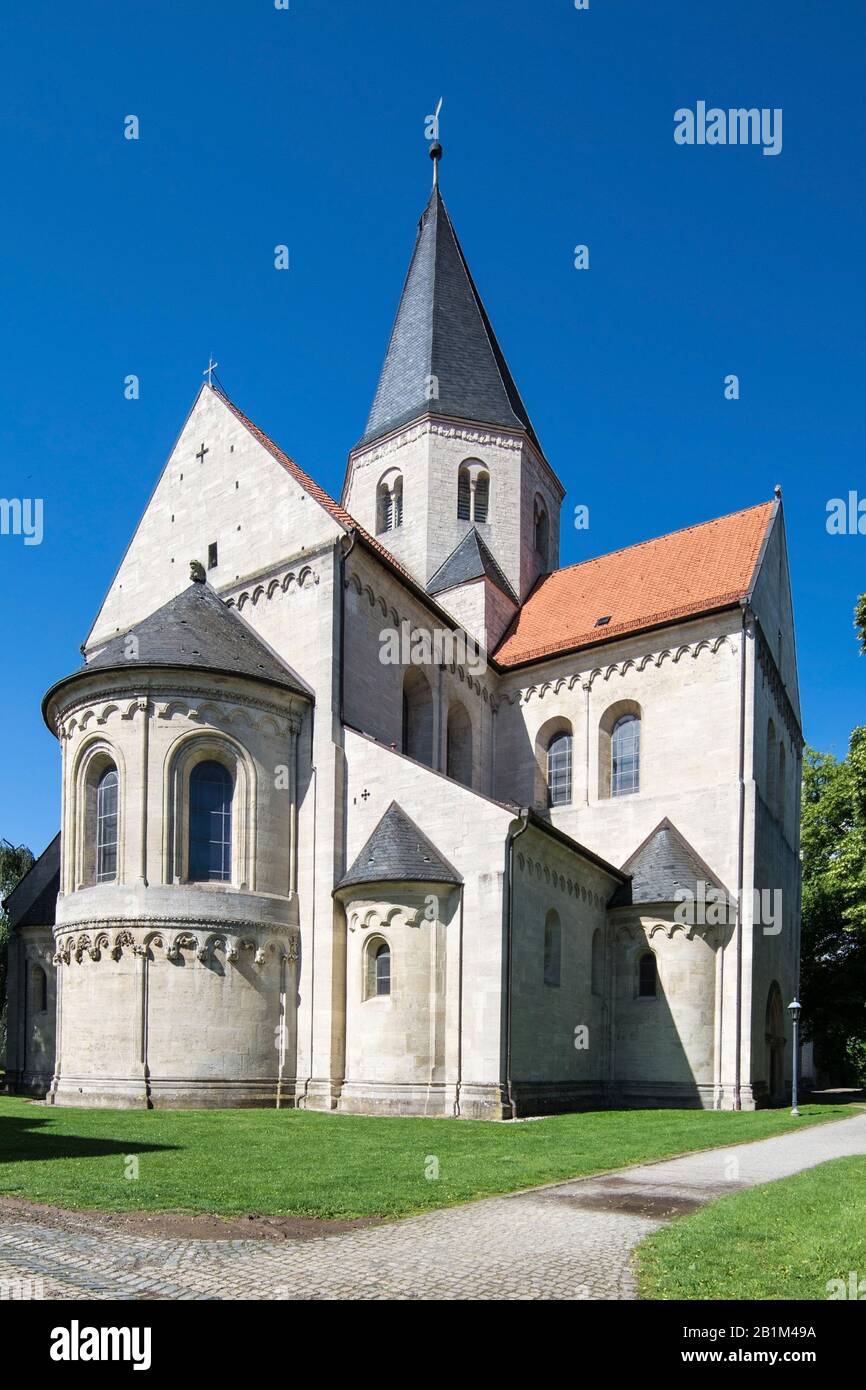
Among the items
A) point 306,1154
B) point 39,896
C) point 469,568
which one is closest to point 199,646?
point 39,896

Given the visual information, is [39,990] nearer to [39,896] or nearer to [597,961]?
[39,896]

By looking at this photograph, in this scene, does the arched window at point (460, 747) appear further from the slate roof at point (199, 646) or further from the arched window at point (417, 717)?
the slate roof at point (199, 646)

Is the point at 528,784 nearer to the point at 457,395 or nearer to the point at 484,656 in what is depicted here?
the point at 484,656

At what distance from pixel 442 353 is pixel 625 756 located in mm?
17785

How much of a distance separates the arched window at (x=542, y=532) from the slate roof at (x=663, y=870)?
14.2 metres

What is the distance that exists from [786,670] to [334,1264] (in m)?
30.5

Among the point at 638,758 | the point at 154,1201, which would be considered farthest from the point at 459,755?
the point at 154,1201

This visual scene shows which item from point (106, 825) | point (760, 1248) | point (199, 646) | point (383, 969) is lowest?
point (383, 969)

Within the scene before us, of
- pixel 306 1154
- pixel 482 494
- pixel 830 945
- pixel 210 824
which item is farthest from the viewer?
pixel 830 945

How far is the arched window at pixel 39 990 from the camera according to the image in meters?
29.0

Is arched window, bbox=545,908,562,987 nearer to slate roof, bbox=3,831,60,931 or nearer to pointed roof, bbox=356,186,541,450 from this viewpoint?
slate roof, bbox=3,831,60,931

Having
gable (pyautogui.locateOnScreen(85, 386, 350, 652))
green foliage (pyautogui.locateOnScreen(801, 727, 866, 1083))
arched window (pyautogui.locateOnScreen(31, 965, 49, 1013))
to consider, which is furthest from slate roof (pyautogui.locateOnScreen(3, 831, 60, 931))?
green foliage (pyautogui.locateOnScreen(801, 727, 866, 1083))

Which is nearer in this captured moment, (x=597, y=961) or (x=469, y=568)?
(x=597, y=961)

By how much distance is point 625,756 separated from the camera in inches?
1233
